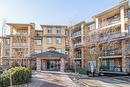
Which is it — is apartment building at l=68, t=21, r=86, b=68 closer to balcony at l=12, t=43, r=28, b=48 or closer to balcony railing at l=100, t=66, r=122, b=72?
balcony railing at l=100, t=66, r=122, b=72

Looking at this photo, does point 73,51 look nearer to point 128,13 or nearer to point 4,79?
point 128,13

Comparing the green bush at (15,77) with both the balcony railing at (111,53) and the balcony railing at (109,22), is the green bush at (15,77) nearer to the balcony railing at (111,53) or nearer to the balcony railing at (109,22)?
the balcony railing at (111,53)

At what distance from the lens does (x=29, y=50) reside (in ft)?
180

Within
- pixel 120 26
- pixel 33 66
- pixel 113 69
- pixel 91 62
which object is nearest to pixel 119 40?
pixel 120 26

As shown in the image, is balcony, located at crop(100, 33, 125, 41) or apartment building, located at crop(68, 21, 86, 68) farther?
apartment building, located at crop(68, 21, 86, 68)

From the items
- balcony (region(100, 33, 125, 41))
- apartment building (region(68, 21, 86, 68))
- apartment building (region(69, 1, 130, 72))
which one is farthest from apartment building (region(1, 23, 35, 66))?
balcony (region(100, 33, 125, 41))

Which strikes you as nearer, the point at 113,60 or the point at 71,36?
the point at 113,60

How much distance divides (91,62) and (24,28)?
20247 mm

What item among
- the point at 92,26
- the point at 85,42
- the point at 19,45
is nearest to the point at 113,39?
the point at 92,26

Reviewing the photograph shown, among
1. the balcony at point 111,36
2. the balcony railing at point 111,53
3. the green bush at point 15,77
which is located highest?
the balcony at point 111,36

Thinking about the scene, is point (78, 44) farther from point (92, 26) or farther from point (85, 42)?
point (92, 26)

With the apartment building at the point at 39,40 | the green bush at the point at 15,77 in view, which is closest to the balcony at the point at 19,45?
the apartment building at the point at 39,40

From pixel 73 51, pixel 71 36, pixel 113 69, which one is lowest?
pixel 113 69

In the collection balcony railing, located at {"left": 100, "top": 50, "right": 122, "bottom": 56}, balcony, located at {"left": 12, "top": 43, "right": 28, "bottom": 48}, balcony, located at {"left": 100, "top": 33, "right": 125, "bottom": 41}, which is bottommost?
balcony railing, located at {"left": 100, "top": 50, "right": 122, "bottom": 56}
